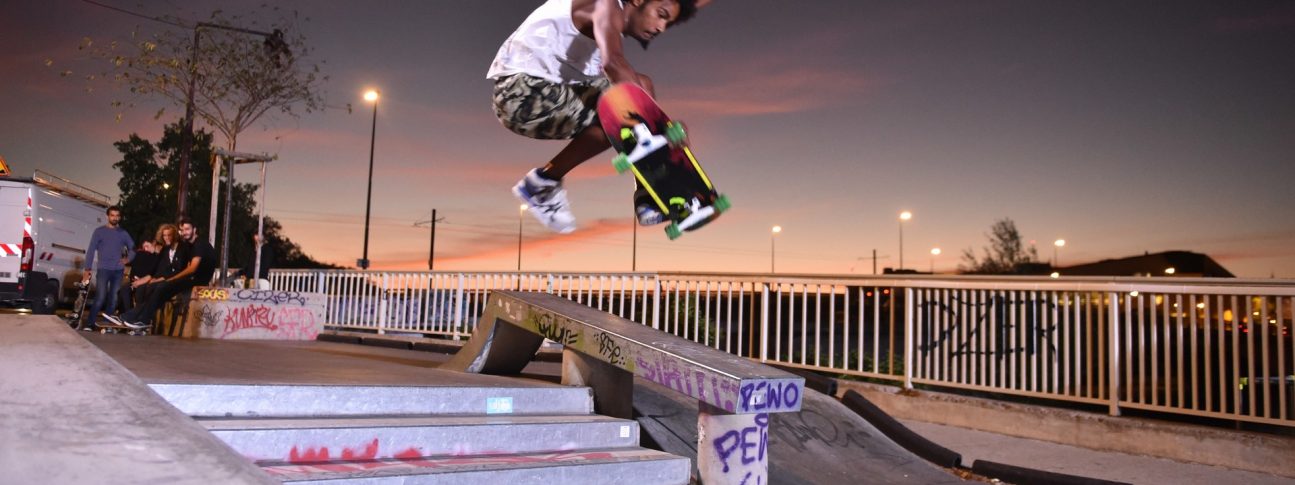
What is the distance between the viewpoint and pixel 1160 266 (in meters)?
43.5

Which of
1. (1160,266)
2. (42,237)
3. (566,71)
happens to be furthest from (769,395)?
(1160,266)

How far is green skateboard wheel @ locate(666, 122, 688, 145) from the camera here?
4.93m

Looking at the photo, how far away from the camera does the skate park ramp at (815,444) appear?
183 inches

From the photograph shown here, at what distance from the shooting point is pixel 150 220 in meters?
44.7

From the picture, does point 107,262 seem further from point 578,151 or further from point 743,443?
point 743,443

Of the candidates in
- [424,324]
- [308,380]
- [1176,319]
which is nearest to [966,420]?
[1176,319]

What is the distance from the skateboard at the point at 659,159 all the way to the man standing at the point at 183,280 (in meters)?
6.83

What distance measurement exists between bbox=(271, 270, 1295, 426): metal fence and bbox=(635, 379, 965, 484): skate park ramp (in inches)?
53.7

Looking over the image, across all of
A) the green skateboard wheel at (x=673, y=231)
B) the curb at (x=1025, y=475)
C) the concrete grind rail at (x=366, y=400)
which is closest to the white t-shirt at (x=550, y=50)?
the green skateboard wheel at (x=673, y=231)

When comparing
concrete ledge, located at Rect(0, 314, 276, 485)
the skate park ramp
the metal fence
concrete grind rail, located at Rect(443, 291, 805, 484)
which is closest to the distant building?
the metal fence

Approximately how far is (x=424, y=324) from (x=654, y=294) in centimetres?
471

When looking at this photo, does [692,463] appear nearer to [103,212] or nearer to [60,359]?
[60,359]

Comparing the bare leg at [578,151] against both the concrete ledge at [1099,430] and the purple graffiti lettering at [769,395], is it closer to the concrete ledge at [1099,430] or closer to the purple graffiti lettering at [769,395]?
the purple graffiti lettering at [769,395]

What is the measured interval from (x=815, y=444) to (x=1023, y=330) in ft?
7.74
